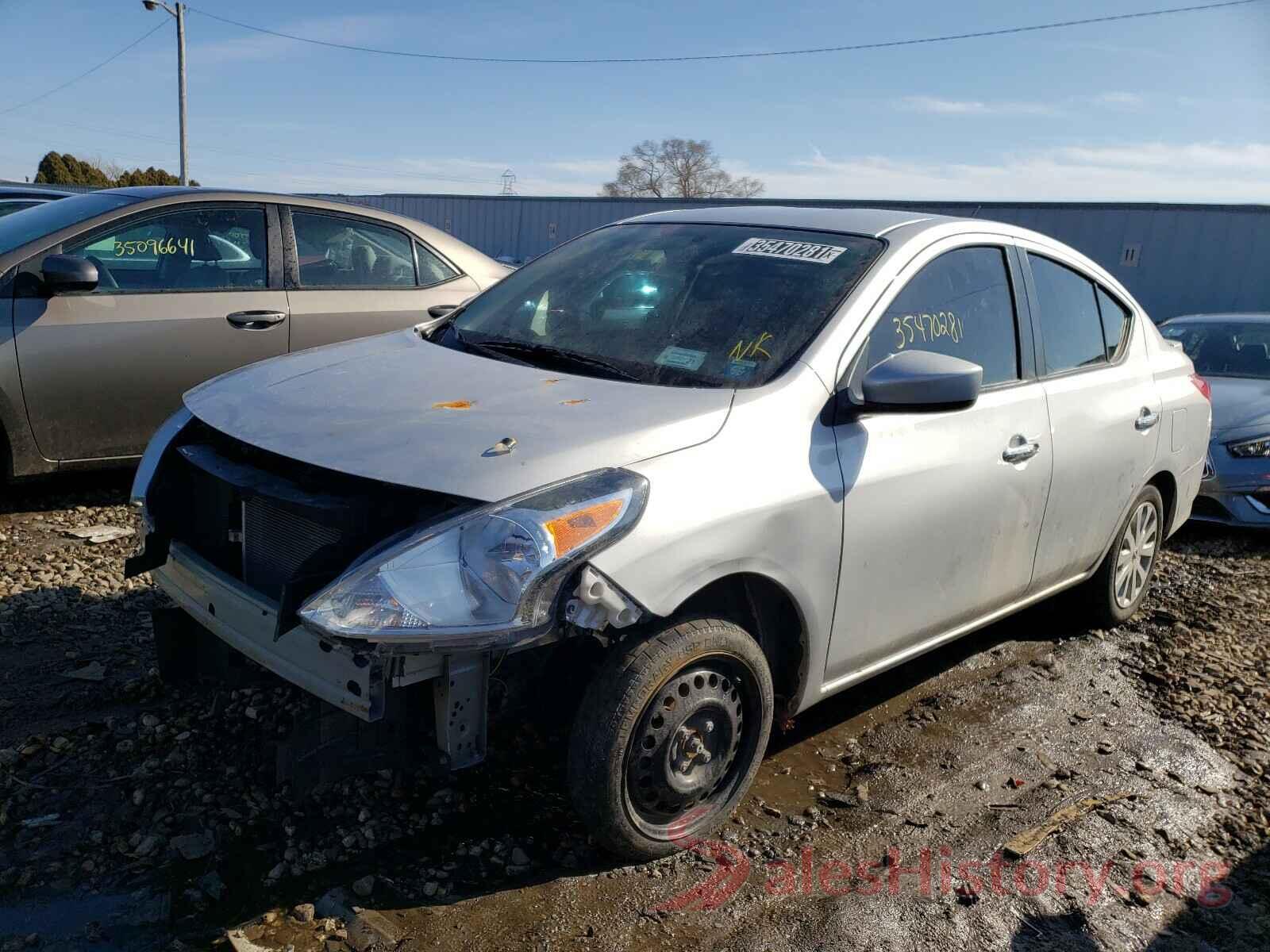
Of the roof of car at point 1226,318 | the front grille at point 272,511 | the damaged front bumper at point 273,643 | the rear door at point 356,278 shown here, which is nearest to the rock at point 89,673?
the damaged front bumper at point 273,643

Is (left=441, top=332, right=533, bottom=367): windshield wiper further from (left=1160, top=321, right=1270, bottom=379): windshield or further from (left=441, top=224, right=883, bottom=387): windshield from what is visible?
(left=1160, top=321, right=1270, bottom=379): windshield

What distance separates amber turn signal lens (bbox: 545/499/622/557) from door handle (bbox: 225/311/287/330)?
3687 mm

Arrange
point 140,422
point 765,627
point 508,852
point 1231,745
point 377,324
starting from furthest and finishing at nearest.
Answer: point 377,324 < point 140,422 < point 1231,745 < point 765,627 < point 508,852

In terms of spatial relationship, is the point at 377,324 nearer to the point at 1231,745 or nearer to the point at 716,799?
the point at 716,799

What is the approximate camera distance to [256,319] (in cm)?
551

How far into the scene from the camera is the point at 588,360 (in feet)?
10.7

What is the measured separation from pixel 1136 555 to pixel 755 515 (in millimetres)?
2905

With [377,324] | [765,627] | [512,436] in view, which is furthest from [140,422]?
[765,627]

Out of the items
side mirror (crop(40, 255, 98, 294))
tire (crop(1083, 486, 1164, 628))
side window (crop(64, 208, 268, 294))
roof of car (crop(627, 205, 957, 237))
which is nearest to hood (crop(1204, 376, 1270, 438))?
tire (crop(1083, 486, 1164, 628))

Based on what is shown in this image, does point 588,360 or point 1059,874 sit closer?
point 1059,874

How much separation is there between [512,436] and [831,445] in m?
0.94

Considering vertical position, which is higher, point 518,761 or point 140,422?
point 140,422

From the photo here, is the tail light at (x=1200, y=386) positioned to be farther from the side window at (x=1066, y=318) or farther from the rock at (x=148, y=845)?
the rock at (x=148, y=845)

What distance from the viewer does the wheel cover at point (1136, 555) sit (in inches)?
183
